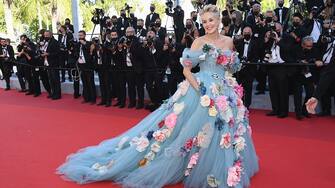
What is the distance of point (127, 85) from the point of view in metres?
8.52

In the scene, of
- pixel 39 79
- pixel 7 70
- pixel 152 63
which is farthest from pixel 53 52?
pixel 152 63

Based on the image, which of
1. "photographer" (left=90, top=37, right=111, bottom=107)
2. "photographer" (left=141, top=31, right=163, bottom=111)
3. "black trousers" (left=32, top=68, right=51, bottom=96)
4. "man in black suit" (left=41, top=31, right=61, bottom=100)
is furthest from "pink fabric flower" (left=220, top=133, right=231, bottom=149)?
"black trousers" (left=32, top=68, right=51, bottom=96)

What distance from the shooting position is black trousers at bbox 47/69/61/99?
9758 mm

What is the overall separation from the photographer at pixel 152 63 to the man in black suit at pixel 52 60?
2675mm

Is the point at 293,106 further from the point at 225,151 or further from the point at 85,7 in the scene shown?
the point at 85,7

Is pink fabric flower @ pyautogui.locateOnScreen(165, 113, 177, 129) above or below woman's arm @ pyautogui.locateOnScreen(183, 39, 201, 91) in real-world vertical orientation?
below

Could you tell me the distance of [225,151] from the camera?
12.2 feet

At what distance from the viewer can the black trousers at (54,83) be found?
9758 millimetres

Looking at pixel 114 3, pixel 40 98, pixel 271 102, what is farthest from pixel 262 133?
pixel 114 3

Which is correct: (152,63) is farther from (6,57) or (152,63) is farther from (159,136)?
(6,57)

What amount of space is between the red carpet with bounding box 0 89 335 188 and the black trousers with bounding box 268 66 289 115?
0.79 ft

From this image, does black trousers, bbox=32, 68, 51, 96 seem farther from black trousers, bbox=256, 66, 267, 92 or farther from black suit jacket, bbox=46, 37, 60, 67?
black trousers, bbox=256, 66, 267, 92

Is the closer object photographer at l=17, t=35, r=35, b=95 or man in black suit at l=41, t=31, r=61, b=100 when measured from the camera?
man in black suit at l=41, t=31, r=61, b=100

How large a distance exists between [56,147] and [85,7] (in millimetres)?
20698
